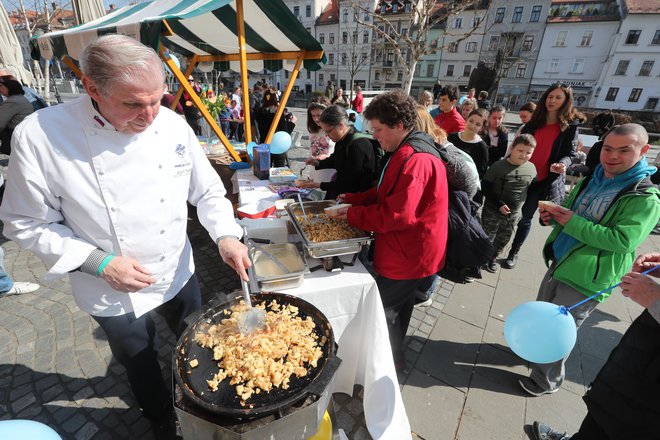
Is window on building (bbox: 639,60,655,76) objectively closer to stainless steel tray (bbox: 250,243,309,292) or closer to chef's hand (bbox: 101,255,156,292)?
stainless steel tray (bbox: 250,243,309,292)

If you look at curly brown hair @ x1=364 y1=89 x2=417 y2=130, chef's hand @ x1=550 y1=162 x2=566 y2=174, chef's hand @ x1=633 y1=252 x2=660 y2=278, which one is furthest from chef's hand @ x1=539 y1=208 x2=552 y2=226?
chef's hand @ x1=550 y1=162 x2=566 y2=174

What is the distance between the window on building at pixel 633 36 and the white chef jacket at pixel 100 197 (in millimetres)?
42583

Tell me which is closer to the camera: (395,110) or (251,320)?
(251,320)

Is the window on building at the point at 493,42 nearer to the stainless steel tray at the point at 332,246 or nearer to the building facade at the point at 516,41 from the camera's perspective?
the building facade at the point at 516,41

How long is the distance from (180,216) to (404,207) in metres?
1.26

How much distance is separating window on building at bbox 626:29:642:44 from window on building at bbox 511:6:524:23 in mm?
9618

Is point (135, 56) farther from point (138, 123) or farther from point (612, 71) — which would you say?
point (612, 71)

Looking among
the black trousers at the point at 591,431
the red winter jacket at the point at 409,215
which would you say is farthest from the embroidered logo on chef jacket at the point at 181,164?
the black trousers at the point at 591,431

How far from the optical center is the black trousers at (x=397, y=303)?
85.7 inches

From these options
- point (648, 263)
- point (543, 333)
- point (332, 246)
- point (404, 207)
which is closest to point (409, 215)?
point (404, 207)

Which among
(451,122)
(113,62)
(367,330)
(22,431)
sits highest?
(113,62)

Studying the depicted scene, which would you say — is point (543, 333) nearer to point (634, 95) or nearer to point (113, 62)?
point (113, 62)

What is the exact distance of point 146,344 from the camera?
5.49 ft

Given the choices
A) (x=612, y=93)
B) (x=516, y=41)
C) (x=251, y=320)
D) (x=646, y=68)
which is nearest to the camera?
(x=251, y=320)
